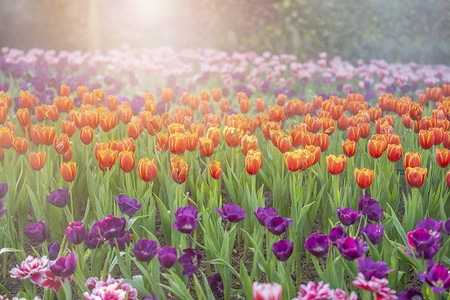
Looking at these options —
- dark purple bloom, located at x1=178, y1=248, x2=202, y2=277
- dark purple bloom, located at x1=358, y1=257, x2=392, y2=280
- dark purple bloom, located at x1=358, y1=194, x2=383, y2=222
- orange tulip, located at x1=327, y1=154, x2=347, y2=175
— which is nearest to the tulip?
dark purple bloom, located at x1=358, y1=257, x2=392, y2=280

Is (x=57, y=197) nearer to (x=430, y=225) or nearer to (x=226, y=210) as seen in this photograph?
(x=226, y=210)

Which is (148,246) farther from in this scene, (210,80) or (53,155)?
(210,80)

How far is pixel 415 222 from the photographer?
90.5 inches

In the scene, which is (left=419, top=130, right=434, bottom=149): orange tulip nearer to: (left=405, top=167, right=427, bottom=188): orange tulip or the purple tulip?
(left=405, top=167, right=427, bottom=188): orange tulip

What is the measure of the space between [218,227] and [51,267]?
801 millimetres

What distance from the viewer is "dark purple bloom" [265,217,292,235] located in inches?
73.1

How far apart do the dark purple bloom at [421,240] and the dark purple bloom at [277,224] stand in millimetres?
465

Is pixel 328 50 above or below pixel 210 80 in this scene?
above

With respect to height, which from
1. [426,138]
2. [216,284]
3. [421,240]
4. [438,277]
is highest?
[426,138]

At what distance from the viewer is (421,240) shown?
5.51ft

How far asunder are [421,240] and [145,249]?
1006mm

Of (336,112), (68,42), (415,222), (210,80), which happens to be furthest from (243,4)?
(415,222)

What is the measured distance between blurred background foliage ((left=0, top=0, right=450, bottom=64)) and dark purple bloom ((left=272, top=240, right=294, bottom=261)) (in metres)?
6.99

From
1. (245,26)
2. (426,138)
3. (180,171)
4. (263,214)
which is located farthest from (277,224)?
(245,26)
